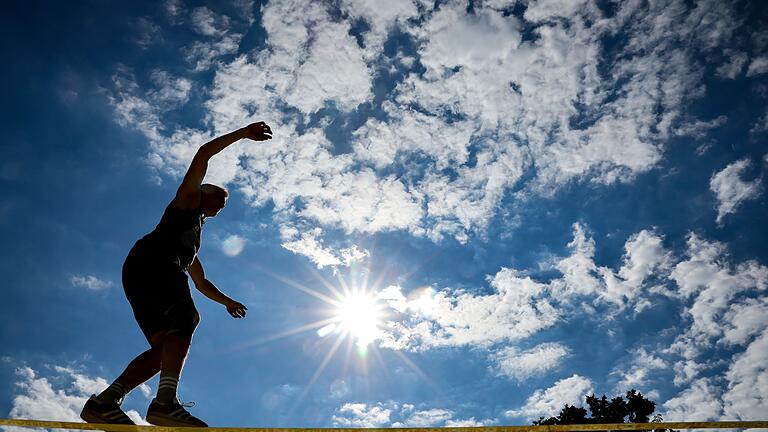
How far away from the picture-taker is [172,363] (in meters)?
4.00

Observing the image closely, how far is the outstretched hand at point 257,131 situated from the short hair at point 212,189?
2.09ft

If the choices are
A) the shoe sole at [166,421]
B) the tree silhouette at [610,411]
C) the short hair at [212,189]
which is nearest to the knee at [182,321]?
the shoe sole at [166,421]

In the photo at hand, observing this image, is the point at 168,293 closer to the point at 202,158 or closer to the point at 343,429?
the point at 202,158

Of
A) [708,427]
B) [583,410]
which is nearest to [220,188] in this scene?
[708,427]

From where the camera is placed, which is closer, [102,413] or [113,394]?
[102,413]

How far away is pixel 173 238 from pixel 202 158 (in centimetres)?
77

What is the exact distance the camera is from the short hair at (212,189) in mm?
4738

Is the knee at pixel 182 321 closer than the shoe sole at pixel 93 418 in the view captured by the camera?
No

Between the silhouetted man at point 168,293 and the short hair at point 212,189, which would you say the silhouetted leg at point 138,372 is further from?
the short hair at point 212,189

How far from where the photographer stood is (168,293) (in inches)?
167

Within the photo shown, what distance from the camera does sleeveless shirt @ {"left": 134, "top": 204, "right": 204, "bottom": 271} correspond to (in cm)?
445

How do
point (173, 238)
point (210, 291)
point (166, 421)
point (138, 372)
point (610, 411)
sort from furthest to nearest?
point (610, 411) → point (210, 291) → point (173, 238) → point (138, 372) → point (166, 421)

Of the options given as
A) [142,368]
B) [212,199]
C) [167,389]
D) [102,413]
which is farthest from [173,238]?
[102,413]

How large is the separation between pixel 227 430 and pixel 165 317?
1139 millimetres
